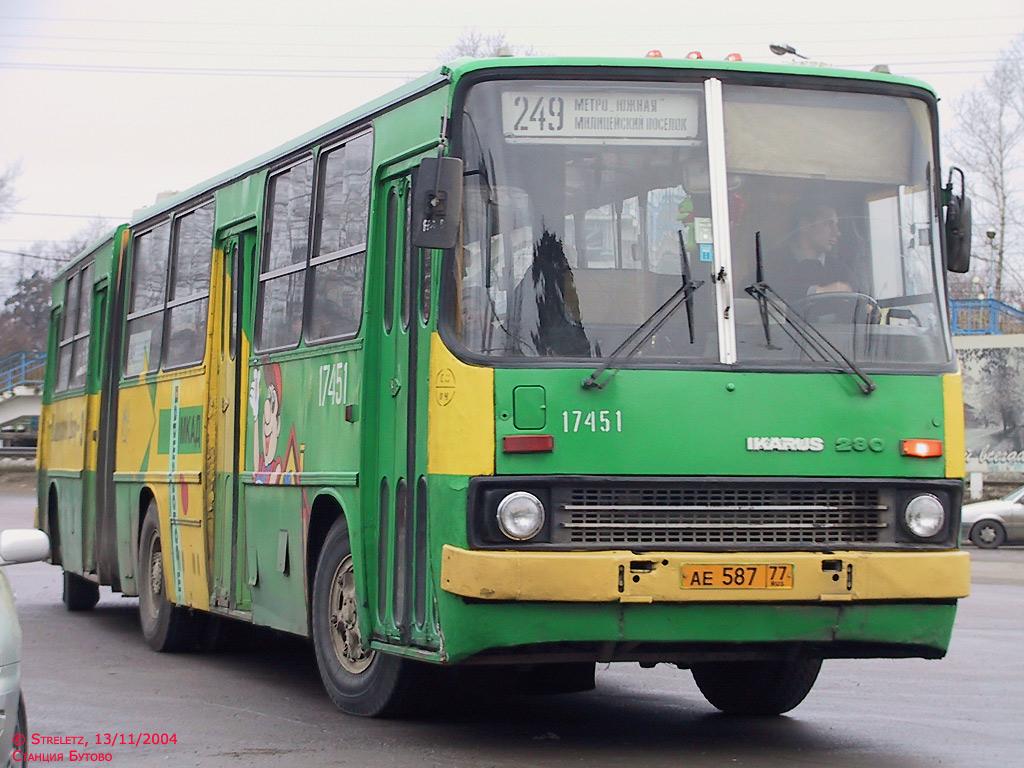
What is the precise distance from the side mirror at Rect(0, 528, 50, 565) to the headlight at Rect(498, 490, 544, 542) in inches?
78.4

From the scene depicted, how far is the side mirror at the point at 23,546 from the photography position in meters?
6.36

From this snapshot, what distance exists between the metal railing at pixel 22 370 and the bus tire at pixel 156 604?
2085 inches

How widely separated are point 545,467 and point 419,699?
1.99 metres

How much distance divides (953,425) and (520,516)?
84.1 inches

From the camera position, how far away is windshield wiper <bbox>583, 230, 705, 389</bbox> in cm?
766

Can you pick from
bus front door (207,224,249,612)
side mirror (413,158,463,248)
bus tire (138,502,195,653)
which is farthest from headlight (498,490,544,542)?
bus tire (138,502,195,653)

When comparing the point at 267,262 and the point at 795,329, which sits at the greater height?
the point at 267,262

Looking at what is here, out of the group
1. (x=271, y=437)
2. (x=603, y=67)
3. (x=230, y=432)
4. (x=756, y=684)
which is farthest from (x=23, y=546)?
(x=230, y=432)

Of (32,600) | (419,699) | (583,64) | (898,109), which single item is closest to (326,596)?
(419,699)

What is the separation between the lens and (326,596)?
9.43 m

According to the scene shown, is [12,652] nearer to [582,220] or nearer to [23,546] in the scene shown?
[23,546]

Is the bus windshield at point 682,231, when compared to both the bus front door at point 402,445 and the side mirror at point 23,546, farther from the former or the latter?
the side mirror at point 23,546

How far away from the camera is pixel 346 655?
30.6ft

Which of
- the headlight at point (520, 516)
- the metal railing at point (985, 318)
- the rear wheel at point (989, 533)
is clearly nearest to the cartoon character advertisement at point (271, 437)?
the headlight at point (520, 516)
